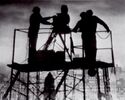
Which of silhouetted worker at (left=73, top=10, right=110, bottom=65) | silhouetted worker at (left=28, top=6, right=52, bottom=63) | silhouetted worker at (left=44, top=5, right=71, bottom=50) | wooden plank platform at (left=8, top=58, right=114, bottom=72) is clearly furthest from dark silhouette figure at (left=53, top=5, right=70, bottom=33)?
wooden plank platform at (left=8, top=58, right=114, bottom=72)

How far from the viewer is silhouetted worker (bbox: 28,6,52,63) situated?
10.9 metres

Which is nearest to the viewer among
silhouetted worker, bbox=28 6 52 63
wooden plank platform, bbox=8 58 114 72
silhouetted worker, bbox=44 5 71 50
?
wooden plank platform, bbox=8 58 114 72

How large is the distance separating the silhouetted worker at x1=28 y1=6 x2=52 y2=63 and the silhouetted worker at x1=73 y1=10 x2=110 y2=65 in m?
1.54

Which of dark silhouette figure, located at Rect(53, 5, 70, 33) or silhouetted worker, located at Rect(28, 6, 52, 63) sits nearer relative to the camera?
silhouetted worker, located at Rect(28, 6, 52, 63)

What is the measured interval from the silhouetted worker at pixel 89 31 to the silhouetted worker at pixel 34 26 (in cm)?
154

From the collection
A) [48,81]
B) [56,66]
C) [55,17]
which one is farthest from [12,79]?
[55,17]

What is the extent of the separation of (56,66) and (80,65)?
3.29 feet

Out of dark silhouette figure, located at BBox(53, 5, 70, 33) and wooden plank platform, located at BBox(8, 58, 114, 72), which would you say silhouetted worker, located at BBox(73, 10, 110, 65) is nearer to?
wooden plank platform, located at BBox(8, 58, 114, 72)

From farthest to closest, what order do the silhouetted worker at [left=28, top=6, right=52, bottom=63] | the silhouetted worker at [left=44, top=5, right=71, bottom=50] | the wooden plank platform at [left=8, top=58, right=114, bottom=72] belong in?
the silhouetted worker at [left=44, top=5, right=71, bottom=50]
the silhouetted worker at [left=28, top=6, right=52, bottom=63]
the wooden plank platform at [left=8, top=58, right=114, bottom=72]

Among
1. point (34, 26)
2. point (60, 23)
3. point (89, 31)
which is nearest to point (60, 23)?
point (60, 23)

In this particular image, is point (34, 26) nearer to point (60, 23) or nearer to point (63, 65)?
point (60, 23)

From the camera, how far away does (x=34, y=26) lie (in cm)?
1126

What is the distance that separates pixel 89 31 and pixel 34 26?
2.45 meters

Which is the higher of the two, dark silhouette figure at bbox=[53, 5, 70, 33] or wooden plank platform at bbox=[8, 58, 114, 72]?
dark silhouette figure at bbox=[53, 5, 70, 33]
